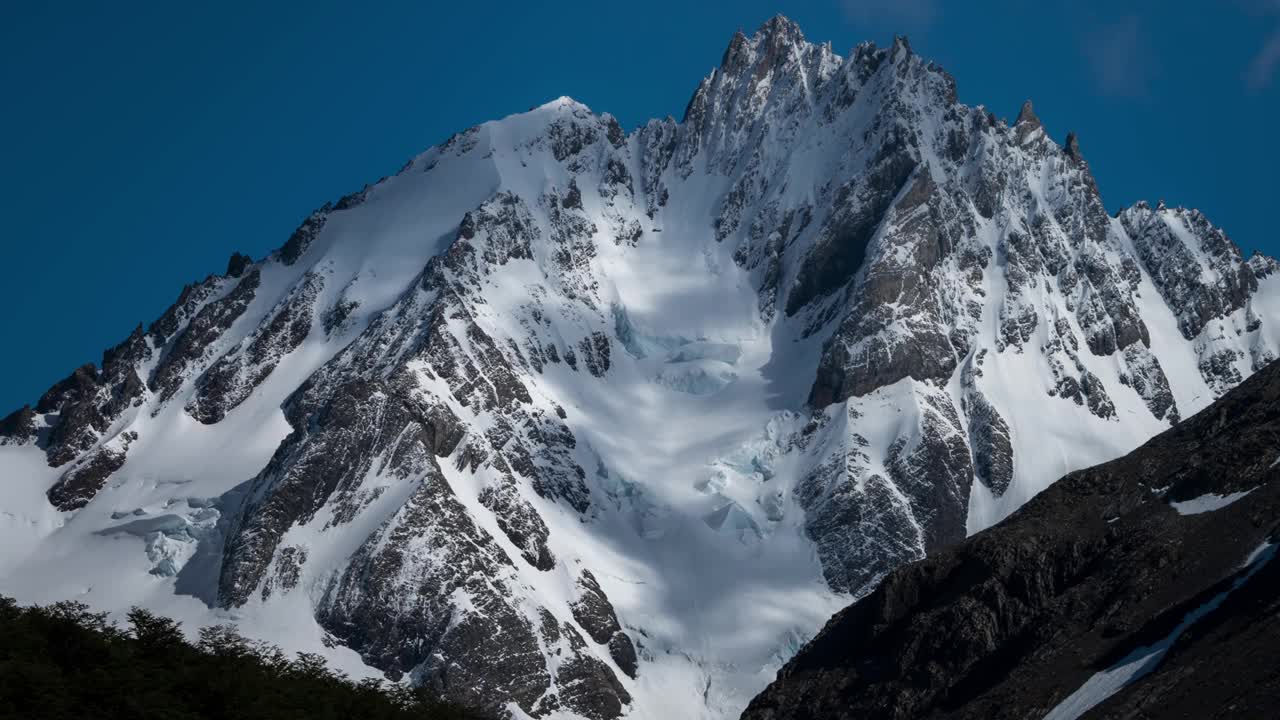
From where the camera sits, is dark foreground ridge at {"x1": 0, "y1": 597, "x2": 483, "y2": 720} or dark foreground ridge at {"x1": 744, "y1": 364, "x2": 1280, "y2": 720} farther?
dark foreground ridge at {"x1": 744, "y1": 364, "x2": 1280, "y2": 720}

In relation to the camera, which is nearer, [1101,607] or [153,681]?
[153,681]

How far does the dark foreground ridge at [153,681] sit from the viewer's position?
4772cm

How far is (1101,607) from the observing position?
75.1 metres

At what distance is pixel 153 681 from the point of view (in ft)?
171

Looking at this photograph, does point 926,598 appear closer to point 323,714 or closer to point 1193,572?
point 1193,572

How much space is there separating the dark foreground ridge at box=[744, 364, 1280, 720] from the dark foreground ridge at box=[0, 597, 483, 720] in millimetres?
24012

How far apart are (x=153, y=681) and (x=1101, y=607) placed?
4491cm

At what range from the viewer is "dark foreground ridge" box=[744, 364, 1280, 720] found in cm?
6588

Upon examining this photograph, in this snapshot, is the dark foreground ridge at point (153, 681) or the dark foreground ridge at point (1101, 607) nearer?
the dark foreground ridge at point (153, 681)

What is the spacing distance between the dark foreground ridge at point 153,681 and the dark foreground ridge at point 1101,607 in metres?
24.0

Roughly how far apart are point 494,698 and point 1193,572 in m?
135

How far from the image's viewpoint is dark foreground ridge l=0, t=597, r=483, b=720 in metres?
47.7

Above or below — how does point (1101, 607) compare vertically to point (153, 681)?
above

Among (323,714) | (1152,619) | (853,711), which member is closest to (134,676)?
(323,714)
